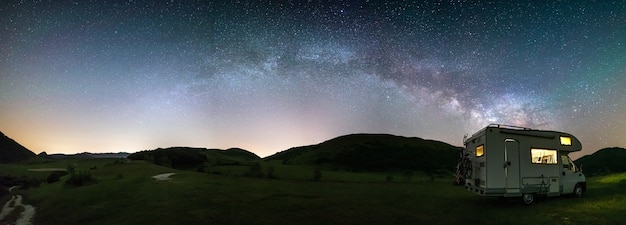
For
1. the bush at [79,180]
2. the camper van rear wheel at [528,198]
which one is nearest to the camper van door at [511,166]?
the camper van rear wheel at [528,198]

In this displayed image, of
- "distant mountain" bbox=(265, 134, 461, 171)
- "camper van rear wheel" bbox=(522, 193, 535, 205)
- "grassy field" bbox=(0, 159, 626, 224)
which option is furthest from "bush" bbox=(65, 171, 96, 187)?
"distant mountain" bbox=(265, 134, 461, 171)

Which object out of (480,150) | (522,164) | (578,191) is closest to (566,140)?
(578,191)

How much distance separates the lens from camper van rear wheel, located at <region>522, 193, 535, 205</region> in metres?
24.3

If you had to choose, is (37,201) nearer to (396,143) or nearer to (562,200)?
(562,200)

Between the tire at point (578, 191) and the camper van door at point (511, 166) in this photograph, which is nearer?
the camper van door at point (511, 166)

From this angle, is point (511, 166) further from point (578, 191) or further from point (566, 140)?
point (578, 191)

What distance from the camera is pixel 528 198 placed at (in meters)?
24.4

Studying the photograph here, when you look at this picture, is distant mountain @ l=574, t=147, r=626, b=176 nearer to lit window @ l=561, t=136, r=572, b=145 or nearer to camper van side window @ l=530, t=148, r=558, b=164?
lit window @ l=561, t=136, r=572, b=145

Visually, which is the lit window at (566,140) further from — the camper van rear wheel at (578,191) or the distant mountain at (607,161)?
the distant mountain at (607,161)

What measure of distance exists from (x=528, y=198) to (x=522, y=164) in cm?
233

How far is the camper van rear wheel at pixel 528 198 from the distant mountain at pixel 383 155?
340 ft

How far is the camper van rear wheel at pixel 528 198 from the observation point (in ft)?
79.7

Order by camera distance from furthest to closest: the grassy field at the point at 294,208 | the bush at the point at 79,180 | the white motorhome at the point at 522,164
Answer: the bush at the point at 79,180 → the white motorhome at the point at 522,164 → the grassy field at the point at 294,208

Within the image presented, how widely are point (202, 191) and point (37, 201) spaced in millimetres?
18208
